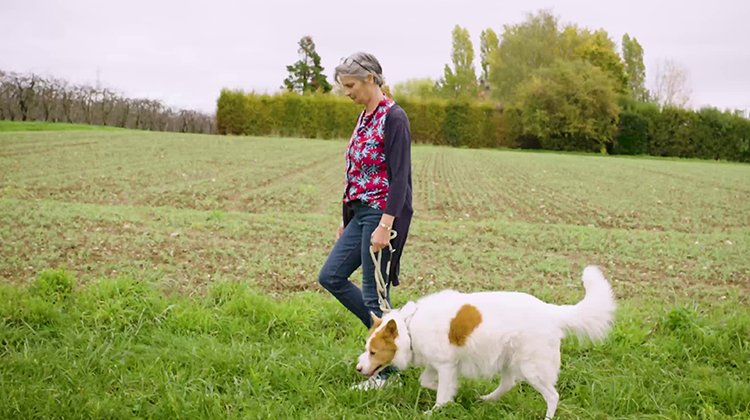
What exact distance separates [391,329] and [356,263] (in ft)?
1.89

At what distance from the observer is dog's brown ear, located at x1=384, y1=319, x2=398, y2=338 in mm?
3289

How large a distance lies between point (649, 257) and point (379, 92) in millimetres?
6237

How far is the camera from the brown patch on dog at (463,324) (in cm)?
321

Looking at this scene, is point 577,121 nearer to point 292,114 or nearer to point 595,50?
point 595,50

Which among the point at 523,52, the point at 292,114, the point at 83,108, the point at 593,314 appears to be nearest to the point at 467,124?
the point at 292,114

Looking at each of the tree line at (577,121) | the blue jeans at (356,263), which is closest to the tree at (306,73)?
the tree line at (577,121)

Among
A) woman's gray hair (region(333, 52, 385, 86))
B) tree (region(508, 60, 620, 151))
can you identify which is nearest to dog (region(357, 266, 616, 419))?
woman's gray hair (region(333, 52, 385, 86))

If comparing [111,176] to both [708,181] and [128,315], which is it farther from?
[708,181]

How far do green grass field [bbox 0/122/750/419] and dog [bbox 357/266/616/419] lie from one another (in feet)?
0.81

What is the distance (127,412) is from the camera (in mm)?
3117

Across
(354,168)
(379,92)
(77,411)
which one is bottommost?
(77,411)

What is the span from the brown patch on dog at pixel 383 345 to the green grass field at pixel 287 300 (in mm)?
266

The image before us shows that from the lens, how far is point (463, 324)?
10.6 feet

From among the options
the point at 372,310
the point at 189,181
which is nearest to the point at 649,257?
the point at 372,310
